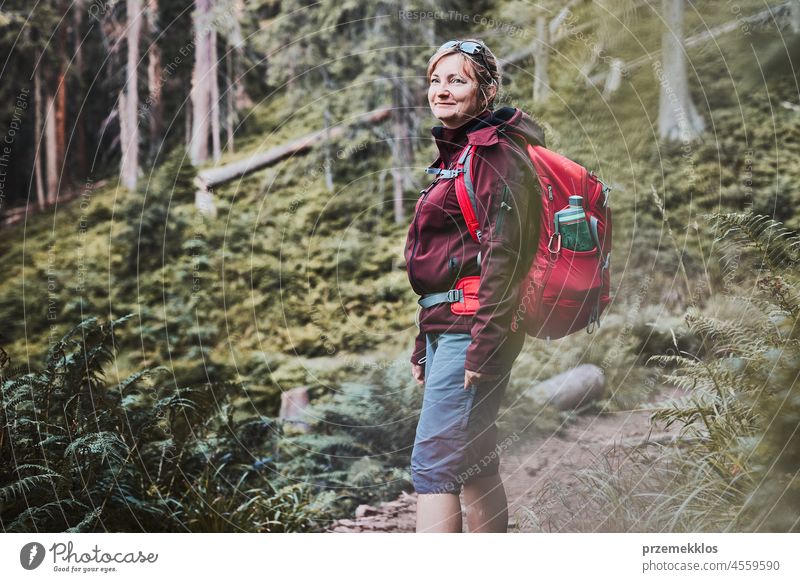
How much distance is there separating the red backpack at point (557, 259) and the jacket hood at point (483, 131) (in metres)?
0.05

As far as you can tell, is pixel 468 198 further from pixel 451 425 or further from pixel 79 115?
pixel 79 115

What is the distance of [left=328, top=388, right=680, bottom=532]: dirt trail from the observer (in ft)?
10.8

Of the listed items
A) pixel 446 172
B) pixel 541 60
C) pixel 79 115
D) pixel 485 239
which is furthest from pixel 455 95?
pixel 79 115

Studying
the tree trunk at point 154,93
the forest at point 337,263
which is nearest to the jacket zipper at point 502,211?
the forest at point 337,263

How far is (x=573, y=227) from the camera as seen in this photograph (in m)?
2.95

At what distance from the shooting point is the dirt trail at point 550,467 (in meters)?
3.29

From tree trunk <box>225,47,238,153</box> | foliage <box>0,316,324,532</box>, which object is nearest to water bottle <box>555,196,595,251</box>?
foliage <box>0,316,324,532</box>

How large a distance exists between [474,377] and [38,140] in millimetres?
2558

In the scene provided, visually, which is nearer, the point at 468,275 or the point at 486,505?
the point at 468,275

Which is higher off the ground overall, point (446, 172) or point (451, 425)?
point (446, 172)

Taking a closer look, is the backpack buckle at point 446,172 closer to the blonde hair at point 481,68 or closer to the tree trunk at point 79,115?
the blonde hair at point 481,68

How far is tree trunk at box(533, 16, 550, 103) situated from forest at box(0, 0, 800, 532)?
0.5 inches

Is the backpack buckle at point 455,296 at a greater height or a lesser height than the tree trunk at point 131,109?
lesser
